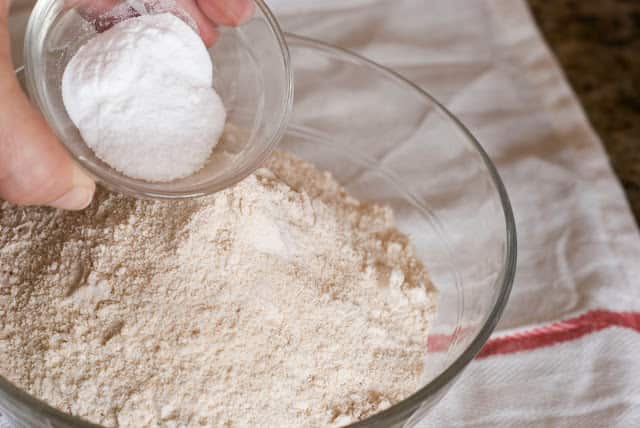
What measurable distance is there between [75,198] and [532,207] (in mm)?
636

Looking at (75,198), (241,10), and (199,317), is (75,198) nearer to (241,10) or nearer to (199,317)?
(199,317)

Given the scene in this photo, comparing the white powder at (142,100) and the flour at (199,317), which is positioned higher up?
the white powder at (142,100)

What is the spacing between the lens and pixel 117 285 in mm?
642

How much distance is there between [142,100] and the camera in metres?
0.66

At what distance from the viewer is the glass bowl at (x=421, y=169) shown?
2.66 feet

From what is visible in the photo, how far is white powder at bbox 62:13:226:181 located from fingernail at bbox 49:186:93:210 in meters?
0.05

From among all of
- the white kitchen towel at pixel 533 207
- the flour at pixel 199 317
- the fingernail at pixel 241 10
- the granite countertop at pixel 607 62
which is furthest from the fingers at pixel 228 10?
the granite countertop at pixel 607 62

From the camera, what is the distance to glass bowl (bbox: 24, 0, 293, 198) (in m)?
0.65

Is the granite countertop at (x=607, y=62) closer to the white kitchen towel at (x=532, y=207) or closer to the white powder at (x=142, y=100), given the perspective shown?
the white kitchen towel at (x=532, y=207)

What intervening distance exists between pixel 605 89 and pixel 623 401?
70cm

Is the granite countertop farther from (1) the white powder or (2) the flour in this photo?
(1) the white powder

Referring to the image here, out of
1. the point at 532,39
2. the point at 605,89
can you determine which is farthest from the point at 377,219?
the point at 605,89

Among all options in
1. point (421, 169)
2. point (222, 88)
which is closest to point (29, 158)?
point (222, 88)

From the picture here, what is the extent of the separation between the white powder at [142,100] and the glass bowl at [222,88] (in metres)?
0.01
